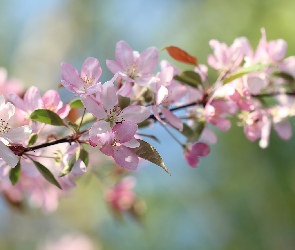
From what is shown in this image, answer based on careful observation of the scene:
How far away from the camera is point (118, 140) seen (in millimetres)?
888

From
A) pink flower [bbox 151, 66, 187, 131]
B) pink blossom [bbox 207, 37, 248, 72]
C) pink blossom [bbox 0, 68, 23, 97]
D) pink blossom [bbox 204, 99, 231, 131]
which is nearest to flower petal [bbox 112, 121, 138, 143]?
pink flower [bbox 151, 66, 187, 131]

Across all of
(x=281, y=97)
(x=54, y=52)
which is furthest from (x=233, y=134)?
(x=281, y=97)

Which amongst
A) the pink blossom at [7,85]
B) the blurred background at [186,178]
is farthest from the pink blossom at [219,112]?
the blurred background at [186,178]

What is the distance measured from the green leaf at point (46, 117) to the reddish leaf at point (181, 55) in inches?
13.6

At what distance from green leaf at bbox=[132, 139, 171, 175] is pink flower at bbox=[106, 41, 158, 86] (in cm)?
15

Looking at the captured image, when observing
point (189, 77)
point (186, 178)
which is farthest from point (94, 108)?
point (186, 178)

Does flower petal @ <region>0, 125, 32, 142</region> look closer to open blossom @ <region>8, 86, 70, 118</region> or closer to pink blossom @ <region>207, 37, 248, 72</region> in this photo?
open blossom @ <region>8, 86, 70, 118</region>

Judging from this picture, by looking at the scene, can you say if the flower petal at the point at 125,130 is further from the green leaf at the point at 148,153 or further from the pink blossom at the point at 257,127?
the pink blossom at the point at 257,127

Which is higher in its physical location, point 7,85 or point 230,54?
point 230,54

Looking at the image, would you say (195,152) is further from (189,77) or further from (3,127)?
(3,127)

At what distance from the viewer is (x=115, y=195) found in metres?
2.01

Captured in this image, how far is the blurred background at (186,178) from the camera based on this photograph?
440 centimetres

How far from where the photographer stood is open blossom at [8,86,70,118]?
1.00 meters

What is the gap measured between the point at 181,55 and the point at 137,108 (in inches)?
12.2
